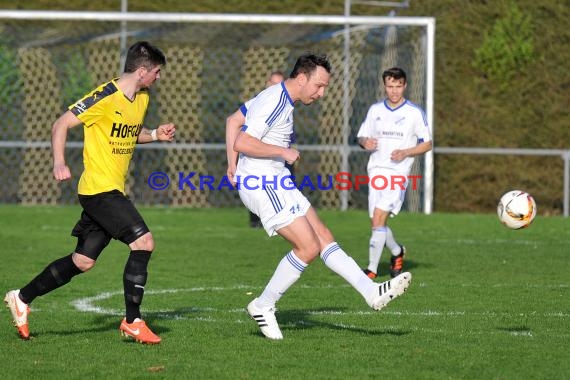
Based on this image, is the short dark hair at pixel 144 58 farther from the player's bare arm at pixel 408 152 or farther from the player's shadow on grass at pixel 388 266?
the player's shadow on grass at pixel 388 266

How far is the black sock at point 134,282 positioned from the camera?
313 inches

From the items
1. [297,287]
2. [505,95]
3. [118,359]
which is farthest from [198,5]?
[118,359]

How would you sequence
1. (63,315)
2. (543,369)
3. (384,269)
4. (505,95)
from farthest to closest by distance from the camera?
(505,95) → (384,269) → (63,315) → (543,369)

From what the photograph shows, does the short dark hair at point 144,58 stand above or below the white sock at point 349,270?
above

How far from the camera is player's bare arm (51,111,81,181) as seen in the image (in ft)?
25.2

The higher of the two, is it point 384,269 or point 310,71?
point 310,71

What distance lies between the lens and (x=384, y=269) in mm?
13000

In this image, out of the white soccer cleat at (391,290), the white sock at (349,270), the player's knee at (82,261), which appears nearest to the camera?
the white soccer cleat at (391,290)

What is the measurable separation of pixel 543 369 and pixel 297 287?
14.9 feet

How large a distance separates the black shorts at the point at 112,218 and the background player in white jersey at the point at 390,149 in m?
4.43

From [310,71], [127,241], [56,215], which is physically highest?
[310,71]

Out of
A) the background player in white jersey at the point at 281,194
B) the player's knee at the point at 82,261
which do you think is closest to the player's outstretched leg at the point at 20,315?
the player's knee at the point at 82,261

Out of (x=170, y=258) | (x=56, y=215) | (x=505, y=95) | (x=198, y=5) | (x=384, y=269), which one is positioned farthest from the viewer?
(x=198, y=5)

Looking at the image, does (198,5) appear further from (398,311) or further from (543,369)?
(543,369)
